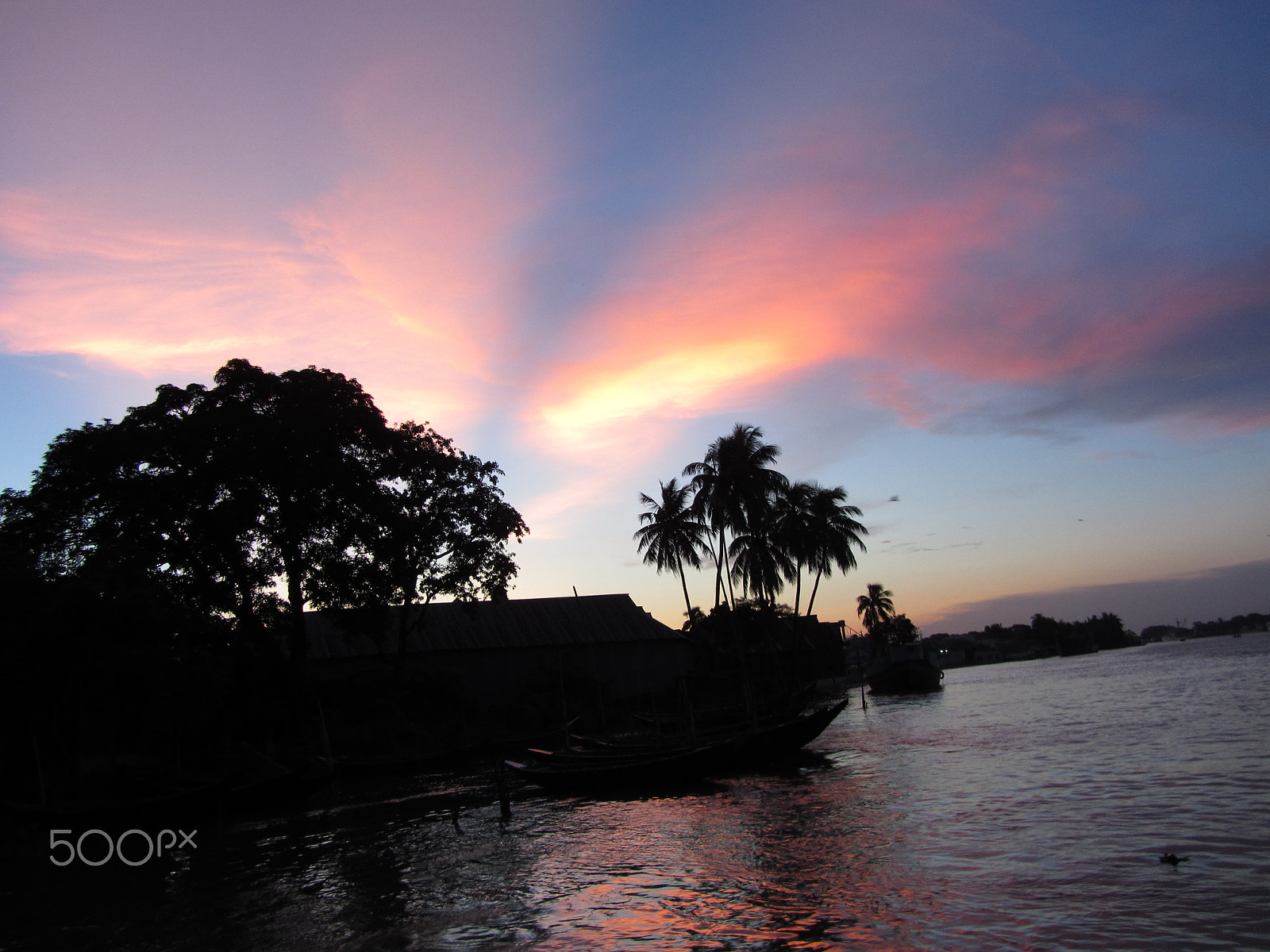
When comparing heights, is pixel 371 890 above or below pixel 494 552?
below

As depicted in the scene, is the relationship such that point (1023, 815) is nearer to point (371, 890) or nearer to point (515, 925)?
point (515, 925)

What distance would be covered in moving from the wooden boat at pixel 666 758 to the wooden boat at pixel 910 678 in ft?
137

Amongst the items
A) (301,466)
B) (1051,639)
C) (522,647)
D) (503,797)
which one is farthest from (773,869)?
(1051,639)

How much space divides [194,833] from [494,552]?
48.8ft

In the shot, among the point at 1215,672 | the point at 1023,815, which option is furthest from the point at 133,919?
the point at 1215,672

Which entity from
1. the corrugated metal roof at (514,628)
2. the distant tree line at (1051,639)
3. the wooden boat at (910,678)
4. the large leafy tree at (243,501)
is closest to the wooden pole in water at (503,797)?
the large leafy tree at (243,501)

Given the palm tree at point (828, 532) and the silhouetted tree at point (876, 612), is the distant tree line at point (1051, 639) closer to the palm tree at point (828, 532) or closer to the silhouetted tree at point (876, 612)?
the silhouetted tree at point (876, 612)

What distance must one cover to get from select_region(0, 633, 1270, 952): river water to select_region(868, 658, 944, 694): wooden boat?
4197 centimetres

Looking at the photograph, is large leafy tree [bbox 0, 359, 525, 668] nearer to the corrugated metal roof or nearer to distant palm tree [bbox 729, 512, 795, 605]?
the corrugated metal roof

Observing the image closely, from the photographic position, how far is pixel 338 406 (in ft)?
95.5

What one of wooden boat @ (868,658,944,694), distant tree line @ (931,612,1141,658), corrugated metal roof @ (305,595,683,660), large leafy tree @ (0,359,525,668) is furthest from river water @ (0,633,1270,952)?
distant tree line @ (931,612,1141,658)

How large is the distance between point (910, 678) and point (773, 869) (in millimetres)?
56735

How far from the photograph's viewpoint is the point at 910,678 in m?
64.8

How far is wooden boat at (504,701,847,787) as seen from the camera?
862 inches
